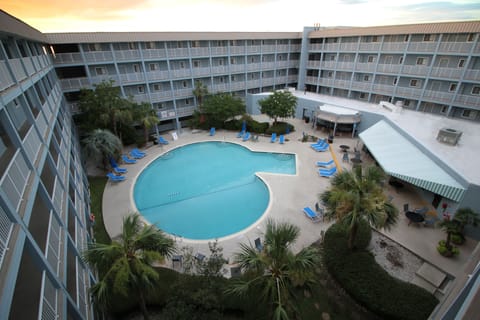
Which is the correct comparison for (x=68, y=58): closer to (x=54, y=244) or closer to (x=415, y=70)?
(x=54, y=244)

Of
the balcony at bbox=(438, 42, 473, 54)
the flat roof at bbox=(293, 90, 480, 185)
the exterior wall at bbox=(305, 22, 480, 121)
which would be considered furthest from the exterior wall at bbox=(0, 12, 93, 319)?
the balcony at bbox=(438, 42, 473, 54)

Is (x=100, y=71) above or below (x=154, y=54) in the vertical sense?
below

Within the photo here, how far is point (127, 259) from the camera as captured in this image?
632 cm

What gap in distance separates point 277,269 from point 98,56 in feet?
85.2

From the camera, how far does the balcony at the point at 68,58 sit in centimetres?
2120

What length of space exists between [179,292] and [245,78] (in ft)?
103

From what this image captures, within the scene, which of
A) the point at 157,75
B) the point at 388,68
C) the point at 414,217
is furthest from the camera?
the point at 388,68

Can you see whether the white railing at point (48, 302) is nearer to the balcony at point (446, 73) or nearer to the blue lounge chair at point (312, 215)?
the blue lounge chair at point (312, 215)

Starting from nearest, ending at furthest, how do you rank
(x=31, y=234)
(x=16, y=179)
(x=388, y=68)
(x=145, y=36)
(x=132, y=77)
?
(x=16, y=179)
(x=31, y=234)
(x=145, y=36)
(x=132, y=77)
(x=388, y=68)

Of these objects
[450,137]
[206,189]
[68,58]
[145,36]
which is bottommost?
[206,189]

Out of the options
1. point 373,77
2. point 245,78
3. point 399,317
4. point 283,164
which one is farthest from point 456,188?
point 245,78

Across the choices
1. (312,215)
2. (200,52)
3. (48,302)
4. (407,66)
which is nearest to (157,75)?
(200,52)

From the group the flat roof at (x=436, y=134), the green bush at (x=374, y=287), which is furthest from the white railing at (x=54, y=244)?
the flat roof at (x=436, y=134)

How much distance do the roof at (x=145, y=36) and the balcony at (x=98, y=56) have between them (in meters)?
1.10
